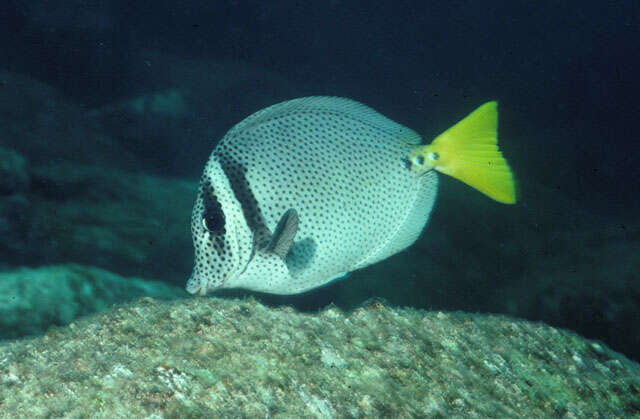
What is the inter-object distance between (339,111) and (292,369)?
1254 millimetres

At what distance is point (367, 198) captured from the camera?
1927mm

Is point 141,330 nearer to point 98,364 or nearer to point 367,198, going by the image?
point 98,364

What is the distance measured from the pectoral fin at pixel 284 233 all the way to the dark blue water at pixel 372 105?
2807 mm

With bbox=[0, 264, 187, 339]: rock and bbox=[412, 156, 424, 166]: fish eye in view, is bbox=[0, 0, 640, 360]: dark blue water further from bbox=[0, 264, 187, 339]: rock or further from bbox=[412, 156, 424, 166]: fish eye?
bbox=[412, 156, 424, 166]: fish eye

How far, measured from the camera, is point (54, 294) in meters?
3.34

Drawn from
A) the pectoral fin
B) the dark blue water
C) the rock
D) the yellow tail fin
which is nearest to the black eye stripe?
the pectoral fin

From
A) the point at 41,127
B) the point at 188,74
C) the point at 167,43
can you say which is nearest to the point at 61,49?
the point at 188,74

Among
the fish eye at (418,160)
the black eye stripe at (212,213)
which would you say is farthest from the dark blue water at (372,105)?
the black eye stripe at (212,213)

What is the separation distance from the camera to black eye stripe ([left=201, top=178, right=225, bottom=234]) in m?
1.72

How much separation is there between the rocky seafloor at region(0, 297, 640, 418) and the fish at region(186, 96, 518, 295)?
210 mm

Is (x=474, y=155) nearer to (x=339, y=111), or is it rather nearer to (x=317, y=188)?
(x=339, y=111)

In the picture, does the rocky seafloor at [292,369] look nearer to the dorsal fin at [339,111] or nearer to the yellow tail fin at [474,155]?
the yellow tail fin at [474,155]

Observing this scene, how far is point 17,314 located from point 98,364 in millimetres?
2501

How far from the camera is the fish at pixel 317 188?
1.73m
